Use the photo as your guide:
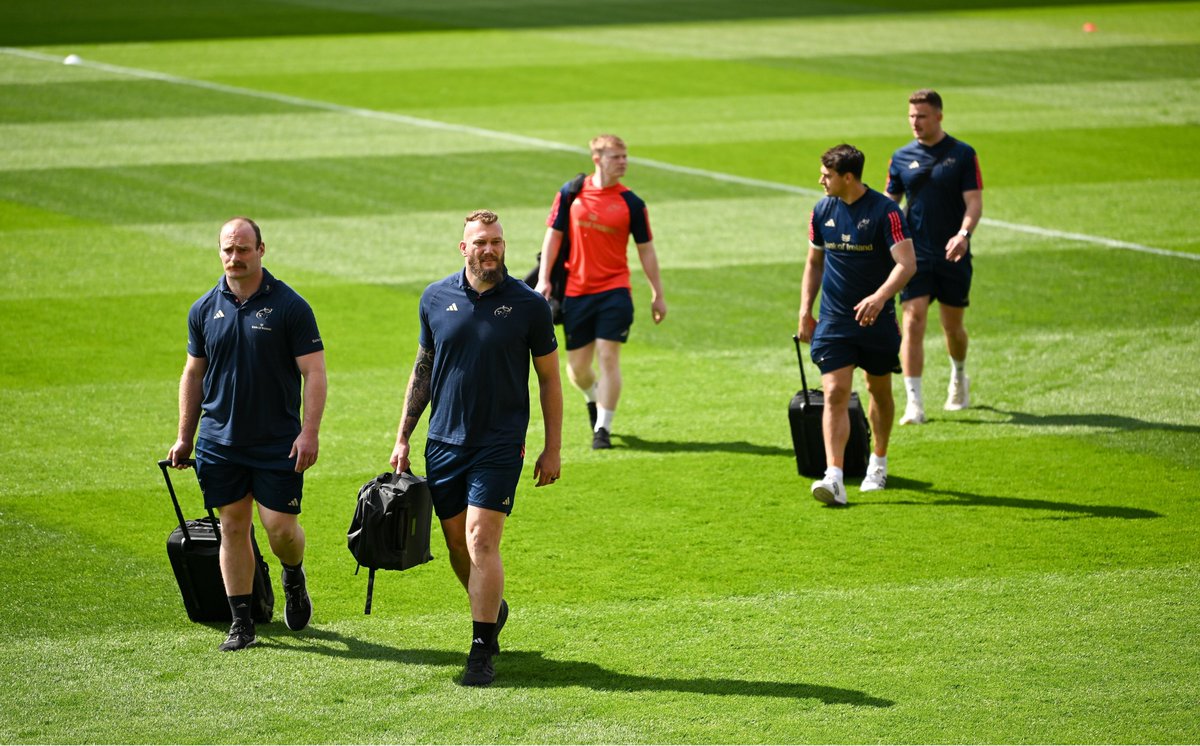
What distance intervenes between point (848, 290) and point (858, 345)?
1.22ft

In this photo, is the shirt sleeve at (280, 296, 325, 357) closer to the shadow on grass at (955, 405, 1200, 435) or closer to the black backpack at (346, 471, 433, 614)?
the black backpack at (346, 471, 433, 614)

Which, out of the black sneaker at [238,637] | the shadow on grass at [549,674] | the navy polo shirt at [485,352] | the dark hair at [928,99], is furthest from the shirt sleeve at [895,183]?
the black sneaker at [238,637]

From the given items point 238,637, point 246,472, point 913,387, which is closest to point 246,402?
point 246,472

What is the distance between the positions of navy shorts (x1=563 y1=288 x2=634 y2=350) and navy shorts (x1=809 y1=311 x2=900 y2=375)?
1.86 metres

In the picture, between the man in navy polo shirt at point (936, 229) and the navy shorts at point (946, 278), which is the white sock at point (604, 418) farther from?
the navy shorts at point (946, 278)

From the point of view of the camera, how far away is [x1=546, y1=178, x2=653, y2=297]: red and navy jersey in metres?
11.2

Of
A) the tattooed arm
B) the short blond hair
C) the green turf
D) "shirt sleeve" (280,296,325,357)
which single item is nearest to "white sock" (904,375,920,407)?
the green turf

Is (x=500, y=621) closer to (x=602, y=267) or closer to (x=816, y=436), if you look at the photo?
(x=816, y=436)

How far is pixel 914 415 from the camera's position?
1187 cm

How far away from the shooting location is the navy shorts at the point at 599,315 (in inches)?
444

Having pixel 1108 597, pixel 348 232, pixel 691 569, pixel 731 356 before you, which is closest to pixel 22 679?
pixel 691 569

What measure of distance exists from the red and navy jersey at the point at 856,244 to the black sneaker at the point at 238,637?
4.36 meters

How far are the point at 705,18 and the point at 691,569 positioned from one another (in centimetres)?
3080

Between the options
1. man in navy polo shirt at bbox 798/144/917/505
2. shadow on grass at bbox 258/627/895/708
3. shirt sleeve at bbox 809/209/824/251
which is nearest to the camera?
shadow on grass at bbox 258/627/895/708
